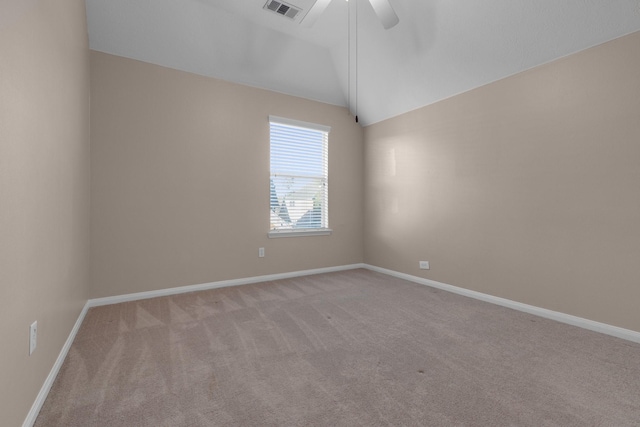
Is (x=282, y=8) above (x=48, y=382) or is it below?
above

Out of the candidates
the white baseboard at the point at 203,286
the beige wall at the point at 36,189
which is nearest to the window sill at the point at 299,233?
the white baseboard at the point at 203,286

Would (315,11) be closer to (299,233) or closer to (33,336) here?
(299,233)

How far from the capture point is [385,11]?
91.6 inches

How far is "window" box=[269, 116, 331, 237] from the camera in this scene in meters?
4.05

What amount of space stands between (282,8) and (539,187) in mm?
3187

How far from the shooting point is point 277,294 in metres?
3.37

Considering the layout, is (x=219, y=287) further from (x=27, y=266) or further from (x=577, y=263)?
(x=577, y=263)

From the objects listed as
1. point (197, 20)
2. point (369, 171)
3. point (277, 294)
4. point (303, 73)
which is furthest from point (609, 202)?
point (197, 20)

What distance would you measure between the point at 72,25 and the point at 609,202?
4.47 meters

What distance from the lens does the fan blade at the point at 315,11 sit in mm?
2379

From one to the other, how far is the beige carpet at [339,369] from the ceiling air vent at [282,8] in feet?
10.4

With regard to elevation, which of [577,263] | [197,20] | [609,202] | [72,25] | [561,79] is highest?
[197,20]

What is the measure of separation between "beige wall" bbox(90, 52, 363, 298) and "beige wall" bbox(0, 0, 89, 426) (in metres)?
0.70

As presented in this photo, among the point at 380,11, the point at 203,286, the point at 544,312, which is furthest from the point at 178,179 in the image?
the point at 544,312
